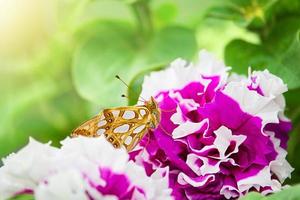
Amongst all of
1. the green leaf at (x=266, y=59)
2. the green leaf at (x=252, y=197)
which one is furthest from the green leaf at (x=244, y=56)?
the green leaf at (x=252, y=197)

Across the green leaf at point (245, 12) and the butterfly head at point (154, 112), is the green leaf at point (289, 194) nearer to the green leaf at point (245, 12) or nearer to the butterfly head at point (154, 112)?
the butterfly head at point (154, 112)

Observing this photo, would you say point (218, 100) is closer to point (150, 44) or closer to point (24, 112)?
point (150, 44)

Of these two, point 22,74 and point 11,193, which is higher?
point 22,74

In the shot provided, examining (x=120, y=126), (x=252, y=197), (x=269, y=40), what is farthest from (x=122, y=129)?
(x=269, y=40)

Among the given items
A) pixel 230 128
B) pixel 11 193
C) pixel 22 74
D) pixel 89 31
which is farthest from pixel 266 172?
pixel 22 74

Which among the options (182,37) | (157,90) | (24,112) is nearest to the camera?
(157,90)

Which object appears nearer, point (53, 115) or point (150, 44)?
point (150, 44)

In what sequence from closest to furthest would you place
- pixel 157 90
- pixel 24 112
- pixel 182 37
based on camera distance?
pixel 157 90, pixel 182 37, pixel 24 112
